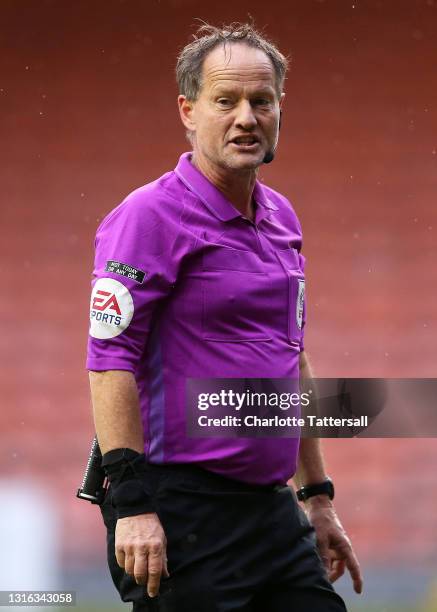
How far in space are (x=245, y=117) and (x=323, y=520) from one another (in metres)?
0.97

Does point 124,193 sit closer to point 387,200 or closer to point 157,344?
point 387,200

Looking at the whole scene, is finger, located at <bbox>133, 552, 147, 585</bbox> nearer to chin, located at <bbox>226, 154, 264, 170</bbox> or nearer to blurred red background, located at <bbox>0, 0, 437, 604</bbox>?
chin, located at <bbox>226, 154, 264, 170</bbox>

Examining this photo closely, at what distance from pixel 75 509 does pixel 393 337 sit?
1523mm

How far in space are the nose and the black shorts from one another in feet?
2.39

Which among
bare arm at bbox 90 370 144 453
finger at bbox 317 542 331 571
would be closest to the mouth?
bare arm at bbox 90 370 144 453

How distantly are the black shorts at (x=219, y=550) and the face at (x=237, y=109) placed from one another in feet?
2.23

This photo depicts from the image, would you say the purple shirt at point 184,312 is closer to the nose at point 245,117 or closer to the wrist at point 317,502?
the nose at point 245,117

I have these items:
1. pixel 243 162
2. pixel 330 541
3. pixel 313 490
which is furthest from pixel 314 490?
pixel 243 162

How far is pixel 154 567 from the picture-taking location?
2604mm

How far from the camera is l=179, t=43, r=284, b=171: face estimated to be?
9.50ft

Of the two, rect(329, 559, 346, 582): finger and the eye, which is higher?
the eye

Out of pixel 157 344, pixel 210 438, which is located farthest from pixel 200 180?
pixel 210 438

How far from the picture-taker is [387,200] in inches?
224

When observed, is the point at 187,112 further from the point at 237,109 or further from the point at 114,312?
the point at 114,312
